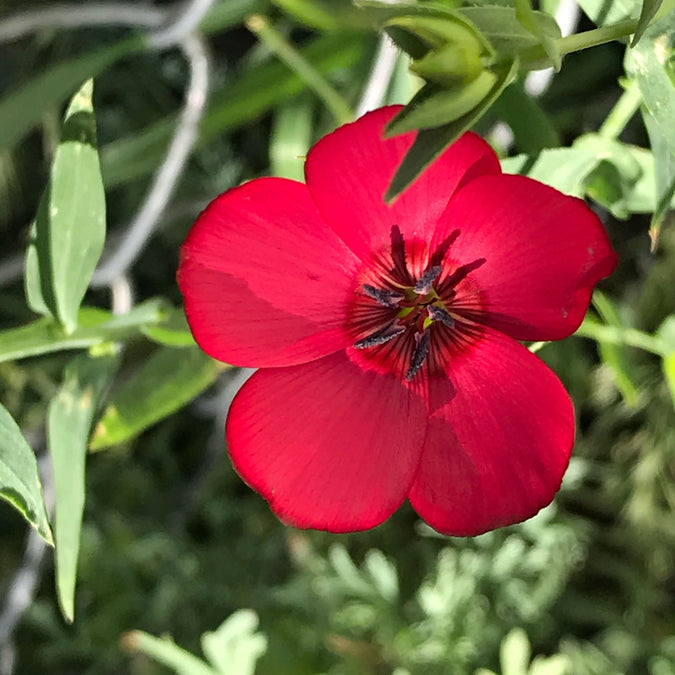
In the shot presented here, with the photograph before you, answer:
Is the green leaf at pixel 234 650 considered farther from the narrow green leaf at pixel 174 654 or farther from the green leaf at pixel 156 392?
the green leaf at pixel 156 392

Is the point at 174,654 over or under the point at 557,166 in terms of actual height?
under

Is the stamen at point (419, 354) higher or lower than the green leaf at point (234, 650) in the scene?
higher

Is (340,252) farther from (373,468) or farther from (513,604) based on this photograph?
(513,604)

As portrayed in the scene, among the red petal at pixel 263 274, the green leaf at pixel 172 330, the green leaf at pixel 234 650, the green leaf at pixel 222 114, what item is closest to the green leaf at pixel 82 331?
the green leaf at pixel 172 330

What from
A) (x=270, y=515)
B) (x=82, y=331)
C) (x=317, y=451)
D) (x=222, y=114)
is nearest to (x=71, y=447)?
(x=82, y=331)

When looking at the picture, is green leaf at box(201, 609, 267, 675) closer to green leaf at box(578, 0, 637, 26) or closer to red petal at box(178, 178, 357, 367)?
red petal at box(178, 178, 357, 367)

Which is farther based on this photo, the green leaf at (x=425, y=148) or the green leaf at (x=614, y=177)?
the green leaf at (x=614, y=177)

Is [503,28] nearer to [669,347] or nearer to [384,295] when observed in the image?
[384,295]

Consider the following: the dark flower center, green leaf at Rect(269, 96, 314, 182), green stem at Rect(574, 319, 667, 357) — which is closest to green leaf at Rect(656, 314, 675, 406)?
green stem at Rect(574, 319, 667, 357)
